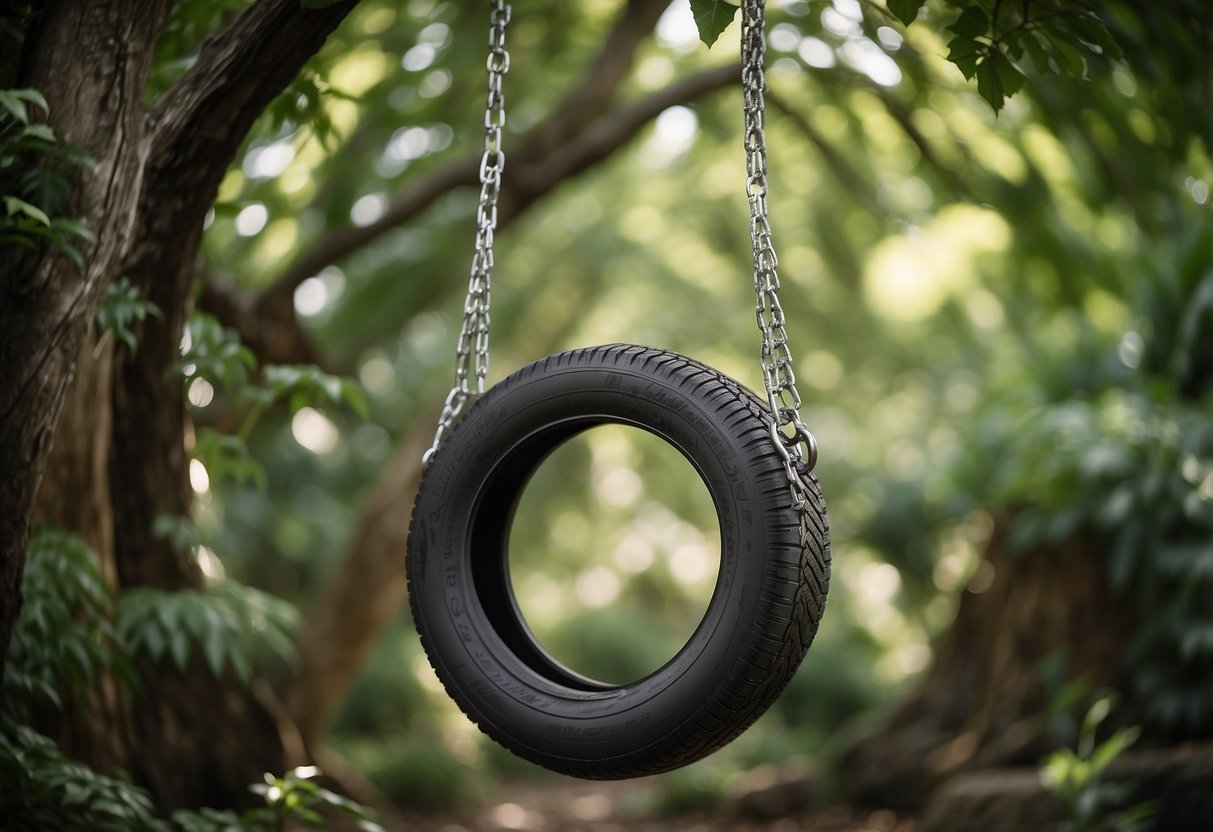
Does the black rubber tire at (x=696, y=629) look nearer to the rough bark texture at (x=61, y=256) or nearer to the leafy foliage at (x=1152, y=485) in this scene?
the rough bark texture at (x=61, y=256)

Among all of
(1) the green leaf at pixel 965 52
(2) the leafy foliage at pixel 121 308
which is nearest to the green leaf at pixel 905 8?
(1) the green leaf at pixel 965 52

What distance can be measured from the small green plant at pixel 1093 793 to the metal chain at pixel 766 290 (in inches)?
91.8

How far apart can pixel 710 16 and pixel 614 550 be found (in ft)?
40.8

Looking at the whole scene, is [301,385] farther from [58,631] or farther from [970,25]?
[970,25]

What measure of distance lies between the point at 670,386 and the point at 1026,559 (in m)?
3.76

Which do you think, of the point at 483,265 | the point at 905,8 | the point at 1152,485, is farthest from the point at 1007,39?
the point at 1152,485

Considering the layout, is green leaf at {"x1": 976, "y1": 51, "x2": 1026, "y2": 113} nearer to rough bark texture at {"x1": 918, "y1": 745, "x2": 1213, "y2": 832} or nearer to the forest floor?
rough bark texture at {"x1": 918, "y1": 745, "x2": 1213, "y2": 832}

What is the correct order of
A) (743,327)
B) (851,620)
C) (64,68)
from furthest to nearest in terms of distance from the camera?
(851,620) < (743,327) < (64,68)

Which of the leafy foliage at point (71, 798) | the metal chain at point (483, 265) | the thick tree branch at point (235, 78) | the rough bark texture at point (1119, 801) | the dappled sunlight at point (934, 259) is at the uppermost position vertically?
the dappled sunlight at point (934, 259)

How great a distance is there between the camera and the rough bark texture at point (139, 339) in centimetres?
212

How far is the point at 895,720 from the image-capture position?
18.4 ft

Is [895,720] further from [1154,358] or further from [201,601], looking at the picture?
[201,601]

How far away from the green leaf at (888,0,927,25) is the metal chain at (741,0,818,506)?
29 centimetres

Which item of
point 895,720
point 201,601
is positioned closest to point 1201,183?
point 895,720
